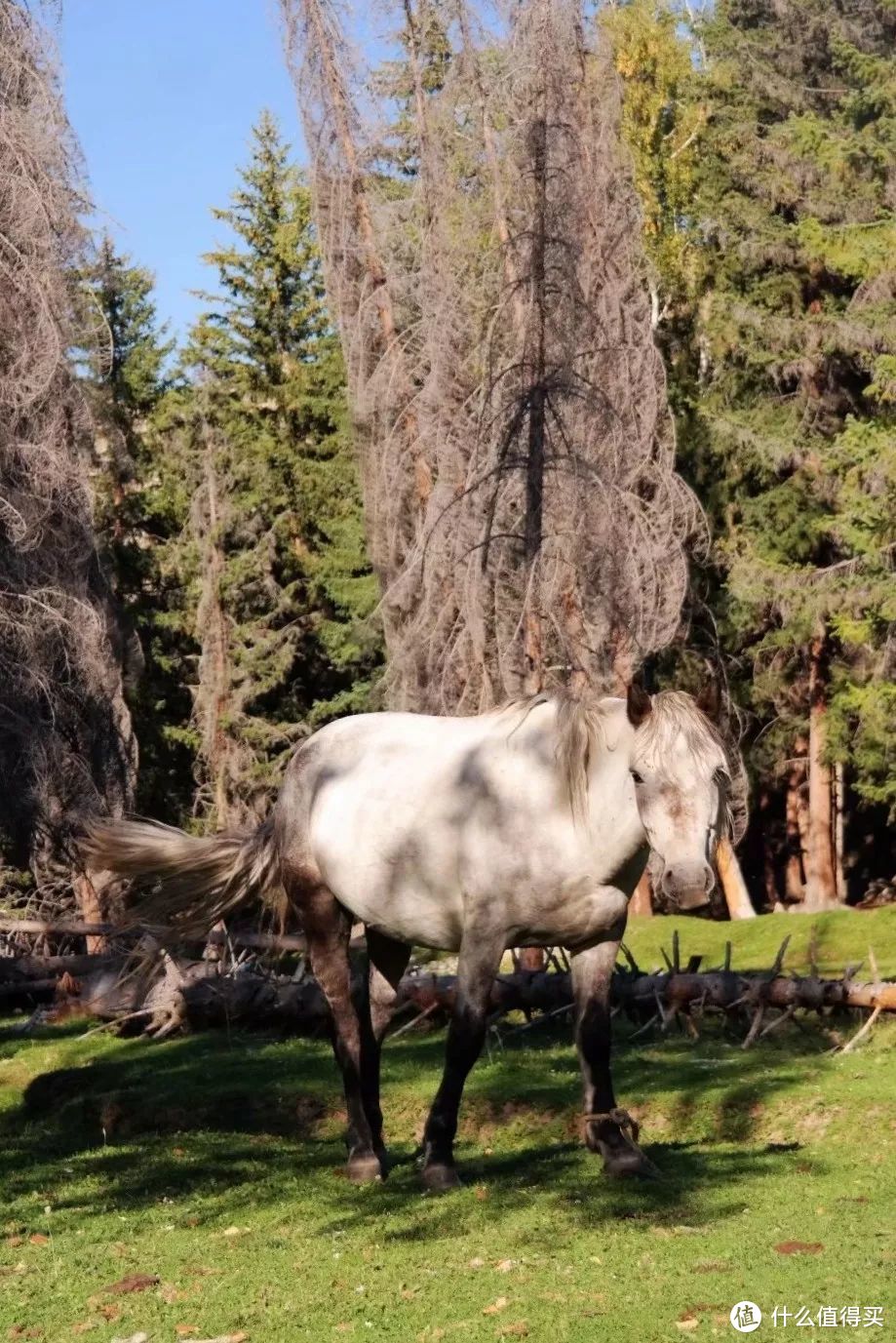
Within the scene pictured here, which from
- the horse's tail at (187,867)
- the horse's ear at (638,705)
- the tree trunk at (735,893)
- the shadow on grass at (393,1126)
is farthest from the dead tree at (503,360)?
the tree trunk at (735,893)

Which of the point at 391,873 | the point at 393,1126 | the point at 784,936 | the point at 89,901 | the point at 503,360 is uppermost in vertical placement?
the point at 503,360

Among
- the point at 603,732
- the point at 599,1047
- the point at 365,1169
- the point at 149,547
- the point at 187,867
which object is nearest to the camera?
the point at 603,732

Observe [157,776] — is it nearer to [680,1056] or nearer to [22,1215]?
[680,1056]

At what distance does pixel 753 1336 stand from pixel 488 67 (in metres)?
A: 17.3

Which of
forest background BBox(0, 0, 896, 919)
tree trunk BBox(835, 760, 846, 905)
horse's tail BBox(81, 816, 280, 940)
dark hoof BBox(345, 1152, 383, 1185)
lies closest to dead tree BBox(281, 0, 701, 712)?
forest background BBox(0, 0, 896, 919)

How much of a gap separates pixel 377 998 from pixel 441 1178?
4.21 ft

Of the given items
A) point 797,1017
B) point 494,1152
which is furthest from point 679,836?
point 797,1017

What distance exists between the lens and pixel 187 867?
909cm

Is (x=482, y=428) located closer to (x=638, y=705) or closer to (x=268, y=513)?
(x=638, y=705)

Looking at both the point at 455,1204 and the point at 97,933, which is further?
the point at 97,933

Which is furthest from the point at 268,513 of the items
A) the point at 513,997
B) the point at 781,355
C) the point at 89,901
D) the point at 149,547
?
the point at 513,997

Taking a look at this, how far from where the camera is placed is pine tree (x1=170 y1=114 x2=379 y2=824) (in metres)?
37.9

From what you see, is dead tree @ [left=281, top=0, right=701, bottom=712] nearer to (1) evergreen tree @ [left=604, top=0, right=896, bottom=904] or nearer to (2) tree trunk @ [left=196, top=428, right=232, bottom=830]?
(1) evergreen tree @ [left=604, top=0, right=896, bottom=904]

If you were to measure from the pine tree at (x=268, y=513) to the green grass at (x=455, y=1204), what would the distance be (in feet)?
79.3
